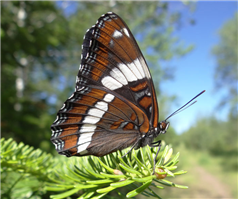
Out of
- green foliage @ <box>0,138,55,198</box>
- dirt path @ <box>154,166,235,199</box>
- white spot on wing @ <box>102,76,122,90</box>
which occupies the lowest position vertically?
dirt path @ <box>154,166,235,199</box>

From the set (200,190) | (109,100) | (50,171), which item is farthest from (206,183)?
(50,171)

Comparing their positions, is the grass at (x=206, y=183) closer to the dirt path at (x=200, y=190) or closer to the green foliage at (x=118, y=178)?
the dirt path at (x=200, y=190)

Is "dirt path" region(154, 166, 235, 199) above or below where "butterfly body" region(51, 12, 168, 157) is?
below

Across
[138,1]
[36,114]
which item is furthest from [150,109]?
[138,1]

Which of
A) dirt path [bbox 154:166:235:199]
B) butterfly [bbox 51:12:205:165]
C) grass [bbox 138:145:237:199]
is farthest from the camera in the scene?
grass [bbox 138:145:237:199]

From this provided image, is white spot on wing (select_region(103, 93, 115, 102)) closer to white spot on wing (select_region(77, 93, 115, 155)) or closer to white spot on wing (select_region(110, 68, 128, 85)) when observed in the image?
white spot on wing (select_region(77, 93, 115, 155))

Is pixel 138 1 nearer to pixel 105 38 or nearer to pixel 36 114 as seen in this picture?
pixel 36 114

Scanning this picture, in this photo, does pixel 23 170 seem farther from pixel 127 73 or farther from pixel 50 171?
pixel 127 73

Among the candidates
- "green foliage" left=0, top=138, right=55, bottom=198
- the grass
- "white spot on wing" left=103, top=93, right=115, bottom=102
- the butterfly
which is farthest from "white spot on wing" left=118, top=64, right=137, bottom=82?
the grass
